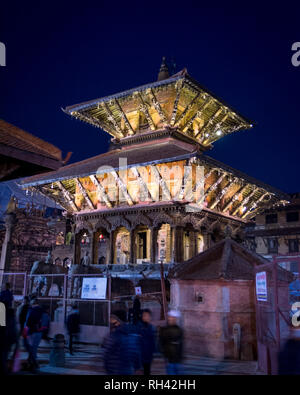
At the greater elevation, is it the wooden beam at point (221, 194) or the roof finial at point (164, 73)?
the roof finial at point (164, 73)

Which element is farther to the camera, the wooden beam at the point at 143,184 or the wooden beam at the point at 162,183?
the wooden beam at the point at 143,184

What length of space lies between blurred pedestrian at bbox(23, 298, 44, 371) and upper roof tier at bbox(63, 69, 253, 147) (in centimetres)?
2119

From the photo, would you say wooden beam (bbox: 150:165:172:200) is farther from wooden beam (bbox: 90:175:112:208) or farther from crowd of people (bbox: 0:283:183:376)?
crowd of people (bbox: 0:283:183:376)

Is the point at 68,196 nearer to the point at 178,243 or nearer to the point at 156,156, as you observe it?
the point at 156,156

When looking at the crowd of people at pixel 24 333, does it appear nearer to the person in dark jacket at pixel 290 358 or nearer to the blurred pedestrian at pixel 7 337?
the blurred pedestrian at pixel 7 337

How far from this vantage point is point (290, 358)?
8.88 meters

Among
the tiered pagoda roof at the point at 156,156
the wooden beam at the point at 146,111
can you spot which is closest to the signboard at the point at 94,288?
the tiered pagoda roof at the point at 156,156

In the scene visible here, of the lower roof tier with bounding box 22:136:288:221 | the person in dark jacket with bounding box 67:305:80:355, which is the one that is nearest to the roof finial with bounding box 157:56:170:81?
the lower roof tier with bounding box 22:136:288:221

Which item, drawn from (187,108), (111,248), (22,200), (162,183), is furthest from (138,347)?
(22,200)

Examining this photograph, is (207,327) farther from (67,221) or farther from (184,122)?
(67,221)

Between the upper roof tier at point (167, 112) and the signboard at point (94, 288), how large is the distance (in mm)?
16887

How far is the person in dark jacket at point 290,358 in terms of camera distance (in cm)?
876

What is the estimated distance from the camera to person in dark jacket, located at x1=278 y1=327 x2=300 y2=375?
8765 millimetres
